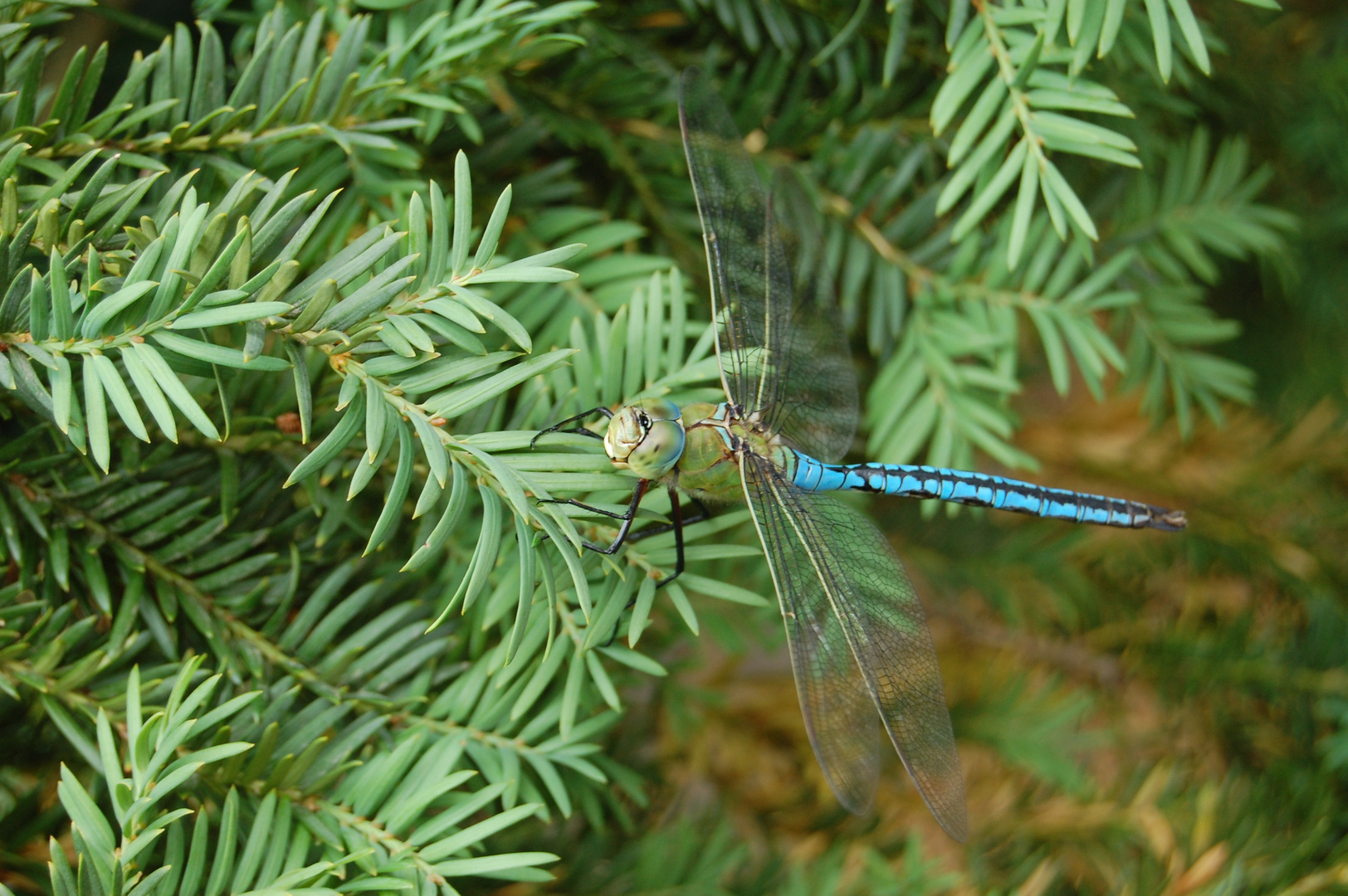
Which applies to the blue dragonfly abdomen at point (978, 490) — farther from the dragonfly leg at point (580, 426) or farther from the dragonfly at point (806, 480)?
the dragonfly leg at point (580, 426)

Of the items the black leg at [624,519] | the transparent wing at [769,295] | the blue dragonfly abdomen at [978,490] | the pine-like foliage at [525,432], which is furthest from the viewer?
the blue dragonfly abdomen at [978,490]

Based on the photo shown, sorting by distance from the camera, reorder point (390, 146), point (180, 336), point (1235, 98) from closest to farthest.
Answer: point (180, 336) < point (390, 146) < point (1235, 98)

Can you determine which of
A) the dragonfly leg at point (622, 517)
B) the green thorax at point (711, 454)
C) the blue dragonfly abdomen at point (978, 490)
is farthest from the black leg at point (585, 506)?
the blue dragonfly abdomen at point (978, 490)

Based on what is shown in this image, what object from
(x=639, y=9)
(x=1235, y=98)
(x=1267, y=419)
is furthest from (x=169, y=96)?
(x=1267, y=419)

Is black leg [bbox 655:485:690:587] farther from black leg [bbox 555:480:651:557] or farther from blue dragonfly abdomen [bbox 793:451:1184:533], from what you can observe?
blue dragonfly abdomen [bbox 793:451:1184:533]

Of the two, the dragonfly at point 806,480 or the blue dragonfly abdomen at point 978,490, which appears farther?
the blue dragonfly abdomen at point 978,490

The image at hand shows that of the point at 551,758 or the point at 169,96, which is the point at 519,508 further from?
the point at 169,96
